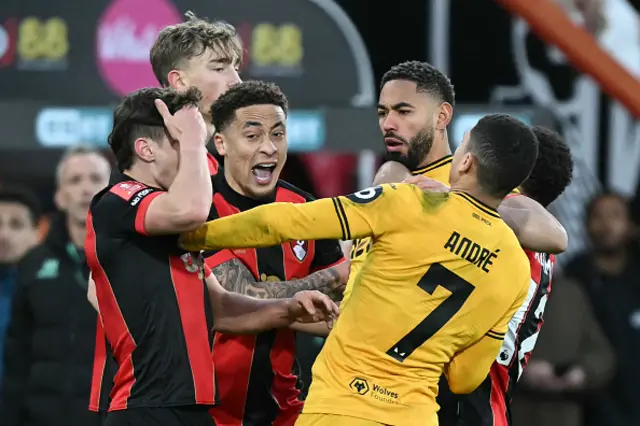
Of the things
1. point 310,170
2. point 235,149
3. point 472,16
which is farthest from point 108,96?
point 235,149

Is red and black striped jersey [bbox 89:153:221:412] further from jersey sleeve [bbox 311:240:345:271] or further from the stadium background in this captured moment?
the stadium background

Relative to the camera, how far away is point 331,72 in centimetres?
1025

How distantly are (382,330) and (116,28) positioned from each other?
574cm

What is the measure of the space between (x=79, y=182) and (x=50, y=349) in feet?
3.05

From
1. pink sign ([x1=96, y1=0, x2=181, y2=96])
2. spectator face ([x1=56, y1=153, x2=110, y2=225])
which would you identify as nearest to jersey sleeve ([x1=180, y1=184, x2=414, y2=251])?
spectator face ([x1=56, y1=153, x2=110, y2=225])

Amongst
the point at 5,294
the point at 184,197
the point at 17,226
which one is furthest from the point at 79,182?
the point at 184,197

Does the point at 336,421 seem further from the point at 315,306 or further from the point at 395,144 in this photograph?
the point at 395,144

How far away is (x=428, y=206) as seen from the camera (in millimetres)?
4797

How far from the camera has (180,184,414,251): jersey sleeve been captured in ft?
15.5

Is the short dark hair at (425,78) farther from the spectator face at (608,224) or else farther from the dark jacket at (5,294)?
the spectator face at (608,224)

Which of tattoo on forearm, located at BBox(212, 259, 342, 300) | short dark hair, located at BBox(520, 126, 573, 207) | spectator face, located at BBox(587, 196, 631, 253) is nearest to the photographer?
tattoo on forearm, located at BBox(212, 259, 342, 300)

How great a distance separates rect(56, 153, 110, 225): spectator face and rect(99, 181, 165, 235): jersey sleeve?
2706mm

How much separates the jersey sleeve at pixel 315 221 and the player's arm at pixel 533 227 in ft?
2.68

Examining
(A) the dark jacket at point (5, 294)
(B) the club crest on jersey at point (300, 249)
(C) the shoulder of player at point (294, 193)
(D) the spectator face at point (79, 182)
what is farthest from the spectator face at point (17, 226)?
(B) the club crest on jersey at point (300, 249)
